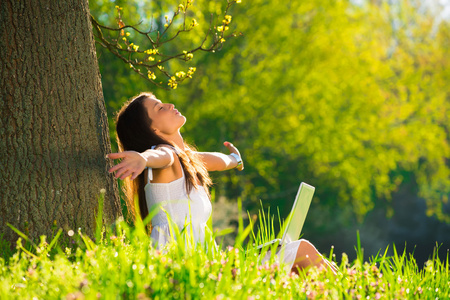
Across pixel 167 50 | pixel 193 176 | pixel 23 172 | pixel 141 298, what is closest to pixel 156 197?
pixel 193 176

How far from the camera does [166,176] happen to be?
362 cm

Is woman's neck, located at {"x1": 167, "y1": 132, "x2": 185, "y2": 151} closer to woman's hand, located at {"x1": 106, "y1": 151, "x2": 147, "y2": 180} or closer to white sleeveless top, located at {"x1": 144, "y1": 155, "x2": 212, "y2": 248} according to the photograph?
white sleeveless top, located at {"x1": 144, "y1": 155, "x2": 212, "y2": 248}

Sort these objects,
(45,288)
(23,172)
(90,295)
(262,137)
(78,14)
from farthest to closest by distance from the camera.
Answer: (262,137) → (78,14) → (23,172) → (45,288) → (90,295)

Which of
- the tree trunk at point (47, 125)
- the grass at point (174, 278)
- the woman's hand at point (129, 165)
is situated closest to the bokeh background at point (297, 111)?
the tree trunk at point (47, 125)

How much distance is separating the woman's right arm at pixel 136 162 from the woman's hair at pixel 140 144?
14.3 inches

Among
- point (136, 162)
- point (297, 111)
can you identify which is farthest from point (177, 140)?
point (297, 111)

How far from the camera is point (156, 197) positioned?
11.8 ft

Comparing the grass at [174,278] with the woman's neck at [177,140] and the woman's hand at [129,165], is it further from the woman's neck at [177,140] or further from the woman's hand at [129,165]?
the woman's neck at [177,140]

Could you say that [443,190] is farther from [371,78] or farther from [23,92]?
[23,92]

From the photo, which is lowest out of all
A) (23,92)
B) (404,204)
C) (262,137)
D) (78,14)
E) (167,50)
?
(404,204)

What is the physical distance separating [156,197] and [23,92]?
106cm

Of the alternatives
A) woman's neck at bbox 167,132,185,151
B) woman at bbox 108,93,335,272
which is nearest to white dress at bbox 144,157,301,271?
woman at bbox 108,93,335,272

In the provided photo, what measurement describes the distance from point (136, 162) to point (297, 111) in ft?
40.3

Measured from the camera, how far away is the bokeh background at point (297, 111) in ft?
44.9
